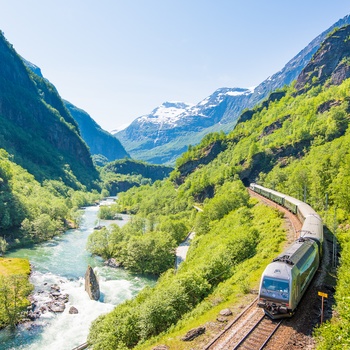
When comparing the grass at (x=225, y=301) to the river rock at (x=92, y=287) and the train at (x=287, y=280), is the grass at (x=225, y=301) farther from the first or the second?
the river rock at (x=92, y=287)

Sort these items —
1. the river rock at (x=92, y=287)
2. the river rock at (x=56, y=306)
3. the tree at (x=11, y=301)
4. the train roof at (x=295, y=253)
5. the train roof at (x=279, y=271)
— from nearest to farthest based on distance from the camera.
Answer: the train roof at (x=279, y=271), the train roof at (x=295, y=253), the tree at (x=11, y=301), the river rock at (x=56, y=306), the river rock at (x=92, y=287)

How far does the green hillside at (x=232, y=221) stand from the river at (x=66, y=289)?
279 inches

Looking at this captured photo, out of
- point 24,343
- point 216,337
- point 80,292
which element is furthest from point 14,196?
point 216,337

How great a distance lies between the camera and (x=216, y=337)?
71.0 ft

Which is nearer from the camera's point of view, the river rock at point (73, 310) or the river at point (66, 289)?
the river at point (66, 289)

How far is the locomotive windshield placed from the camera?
75.2 feet

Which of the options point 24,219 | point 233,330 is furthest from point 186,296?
point 24,219

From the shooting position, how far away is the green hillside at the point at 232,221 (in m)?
28.2

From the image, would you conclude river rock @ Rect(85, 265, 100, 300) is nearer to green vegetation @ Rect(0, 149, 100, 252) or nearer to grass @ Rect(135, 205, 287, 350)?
grass @ Rect(135, 205, 287, 350)

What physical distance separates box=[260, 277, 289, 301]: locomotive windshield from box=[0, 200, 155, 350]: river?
27.5m

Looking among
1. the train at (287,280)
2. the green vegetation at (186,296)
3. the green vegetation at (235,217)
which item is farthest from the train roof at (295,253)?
the green vegetation at (186,296)

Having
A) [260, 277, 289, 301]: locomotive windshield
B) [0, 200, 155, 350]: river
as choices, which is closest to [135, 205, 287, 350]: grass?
[260, 277, 289, 301]: locomotive windshield

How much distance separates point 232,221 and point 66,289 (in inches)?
1414

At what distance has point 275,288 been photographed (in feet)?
76.2
